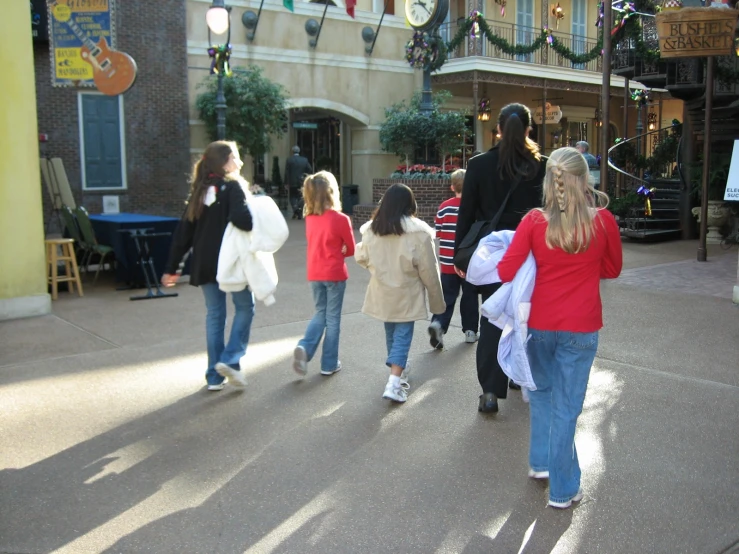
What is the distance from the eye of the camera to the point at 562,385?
375 cm

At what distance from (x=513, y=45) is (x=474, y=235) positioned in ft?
66.1

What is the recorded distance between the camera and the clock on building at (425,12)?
17.1m

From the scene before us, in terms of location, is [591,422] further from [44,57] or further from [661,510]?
[44,57]

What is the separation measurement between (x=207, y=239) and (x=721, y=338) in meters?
4.58

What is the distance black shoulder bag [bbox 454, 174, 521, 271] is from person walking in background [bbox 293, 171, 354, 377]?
1235 millimetres

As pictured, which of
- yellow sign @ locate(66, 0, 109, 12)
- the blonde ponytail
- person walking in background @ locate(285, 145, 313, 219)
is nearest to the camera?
the blonde ponytail

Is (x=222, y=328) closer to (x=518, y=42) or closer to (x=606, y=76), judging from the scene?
(x=606, y=76)

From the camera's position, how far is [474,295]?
7.05 meters

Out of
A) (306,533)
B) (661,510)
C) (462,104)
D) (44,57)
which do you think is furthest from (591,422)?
(462,104)

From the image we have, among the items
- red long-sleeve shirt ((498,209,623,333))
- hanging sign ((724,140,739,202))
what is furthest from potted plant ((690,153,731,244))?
red long-sleeve shirt ((498,209,623,333))

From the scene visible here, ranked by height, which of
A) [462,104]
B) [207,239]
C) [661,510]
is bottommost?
[661,510]

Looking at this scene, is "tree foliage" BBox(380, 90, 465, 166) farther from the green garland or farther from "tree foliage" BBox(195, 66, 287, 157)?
the green garland

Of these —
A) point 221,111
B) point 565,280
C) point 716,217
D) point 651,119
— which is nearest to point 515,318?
point 565,280

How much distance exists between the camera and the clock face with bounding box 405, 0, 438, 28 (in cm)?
1736
